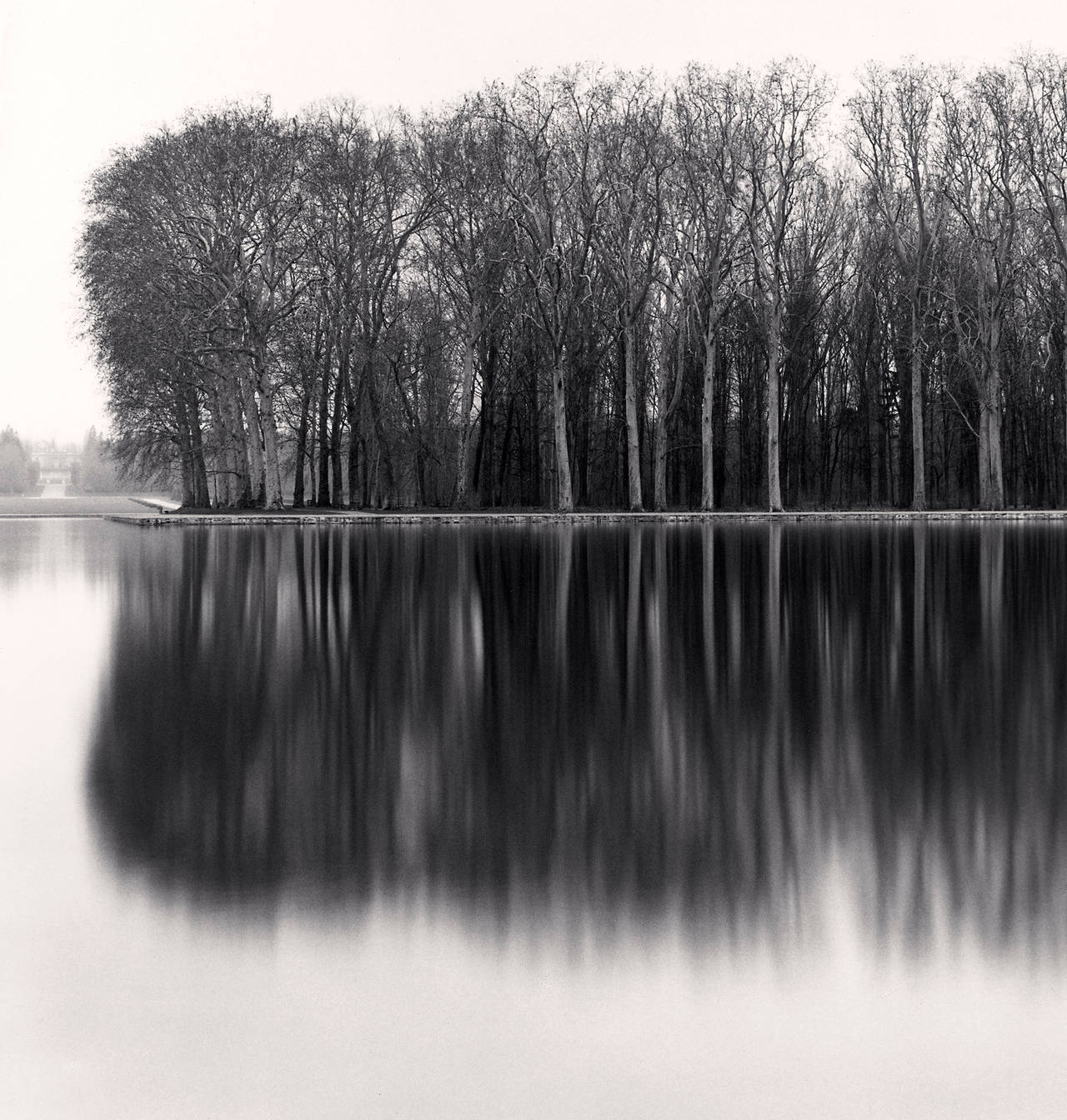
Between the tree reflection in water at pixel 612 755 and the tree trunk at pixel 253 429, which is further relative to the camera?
the tree trunk at pixel 253 429

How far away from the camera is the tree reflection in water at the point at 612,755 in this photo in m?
4.78

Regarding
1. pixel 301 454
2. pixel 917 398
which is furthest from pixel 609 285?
pixel 301 454

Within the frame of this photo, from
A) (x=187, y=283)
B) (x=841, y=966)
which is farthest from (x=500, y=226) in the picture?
(x=841, y=966)

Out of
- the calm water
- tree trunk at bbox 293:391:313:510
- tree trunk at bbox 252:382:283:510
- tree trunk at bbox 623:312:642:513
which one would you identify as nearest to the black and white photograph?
the calm water

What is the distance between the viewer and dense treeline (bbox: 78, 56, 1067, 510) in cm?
4012

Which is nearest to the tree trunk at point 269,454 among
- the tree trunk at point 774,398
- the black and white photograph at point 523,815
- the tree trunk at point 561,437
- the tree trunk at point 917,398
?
the black and white photograph at point 523,815

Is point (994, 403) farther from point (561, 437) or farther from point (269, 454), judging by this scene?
point (269, 454)

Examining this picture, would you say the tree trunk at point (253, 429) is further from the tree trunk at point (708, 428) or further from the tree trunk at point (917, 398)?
the tree trunk at point (917, 398)

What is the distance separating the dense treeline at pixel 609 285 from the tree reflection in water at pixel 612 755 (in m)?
27.1

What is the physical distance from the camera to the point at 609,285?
143 feet

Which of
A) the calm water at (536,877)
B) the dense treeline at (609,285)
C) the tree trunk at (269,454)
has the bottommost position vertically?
the calm water at (536,877)

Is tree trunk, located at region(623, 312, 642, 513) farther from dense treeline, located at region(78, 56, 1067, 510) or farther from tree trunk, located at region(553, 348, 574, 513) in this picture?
tree trunk, located at region(553, 348, 574, 513)

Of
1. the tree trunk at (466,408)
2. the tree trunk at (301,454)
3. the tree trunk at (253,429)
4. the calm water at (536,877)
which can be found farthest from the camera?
the tree trunk at (301,454)

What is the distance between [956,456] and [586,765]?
44206 mm
